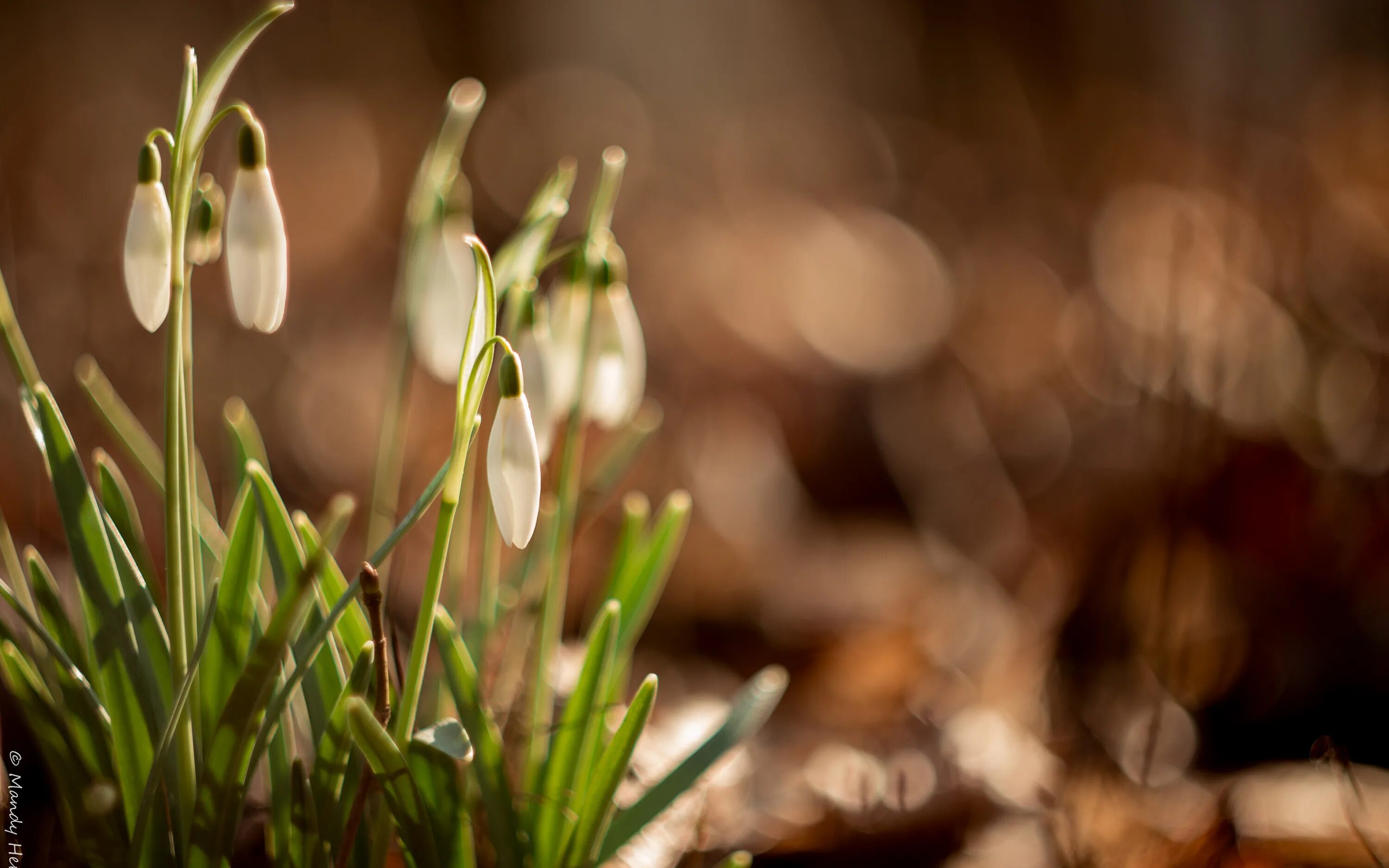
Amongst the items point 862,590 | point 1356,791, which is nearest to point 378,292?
point 862,590

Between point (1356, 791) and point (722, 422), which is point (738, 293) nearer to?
point (722, 422)

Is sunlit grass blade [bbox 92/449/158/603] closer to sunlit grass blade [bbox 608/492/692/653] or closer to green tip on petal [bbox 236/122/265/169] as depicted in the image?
green tip on petal [bbox 236/122/265/169]

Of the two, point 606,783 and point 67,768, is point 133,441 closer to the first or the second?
point 67,768

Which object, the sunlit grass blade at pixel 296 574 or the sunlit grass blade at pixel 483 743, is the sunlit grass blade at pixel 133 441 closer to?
the sunlit grass blade at pixel 296 574

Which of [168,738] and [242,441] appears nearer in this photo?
[168,738]

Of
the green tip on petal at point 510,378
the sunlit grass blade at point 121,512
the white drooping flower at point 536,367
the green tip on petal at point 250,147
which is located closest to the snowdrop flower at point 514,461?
the green tip on petal at point 510,378

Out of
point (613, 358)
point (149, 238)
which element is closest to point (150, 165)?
point (149, 238)

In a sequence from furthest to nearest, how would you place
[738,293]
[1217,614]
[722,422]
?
[738,293] < [722,422] < [1217,614]
